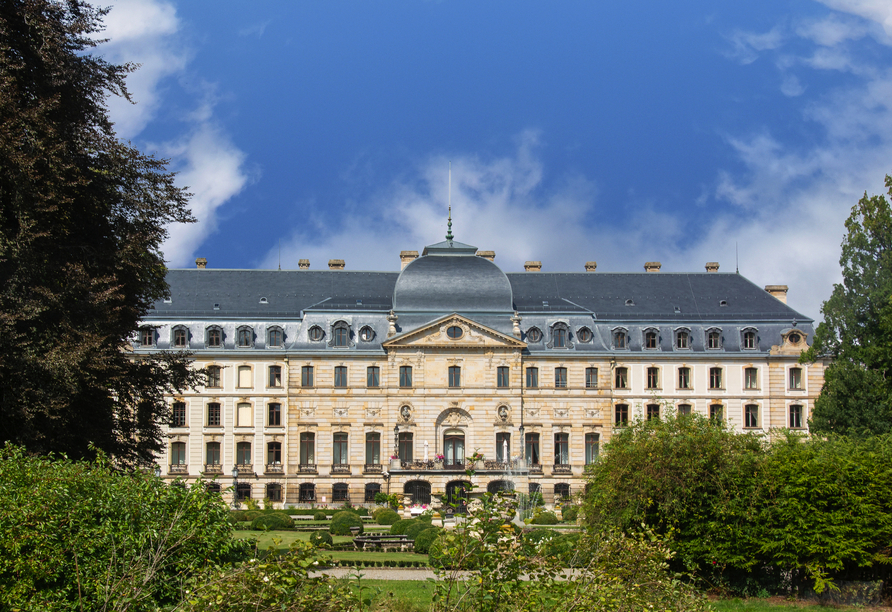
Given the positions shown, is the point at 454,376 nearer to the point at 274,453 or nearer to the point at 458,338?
the point at 458,338

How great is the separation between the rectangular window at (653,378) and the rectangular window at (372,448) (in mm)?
19542

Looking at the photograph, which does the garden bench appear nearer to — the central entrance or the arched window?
the arched window

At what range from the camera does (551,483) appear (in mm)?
62969

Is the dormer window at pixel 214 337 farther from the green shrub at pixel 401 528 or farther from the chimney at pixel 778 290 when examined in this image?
the chimney at pixel 778 290

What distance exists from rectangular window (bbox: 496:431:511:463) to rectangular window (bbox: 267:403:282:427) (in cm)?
1513

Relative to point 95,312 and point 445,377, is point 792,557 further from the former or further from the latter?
point 445,377

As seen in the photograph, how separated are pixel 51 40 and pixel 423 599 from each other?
55.8ft

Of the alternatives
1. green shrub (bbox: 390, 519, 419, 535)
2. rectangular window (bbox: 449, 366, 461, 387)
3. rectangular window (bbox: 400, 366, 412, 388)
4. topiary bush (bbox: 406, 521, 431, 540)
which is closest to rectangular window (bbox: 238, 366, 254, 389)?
rectangular window (bbox: 400, 366, 412, 388)

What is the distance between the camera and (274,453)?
62.9 meters

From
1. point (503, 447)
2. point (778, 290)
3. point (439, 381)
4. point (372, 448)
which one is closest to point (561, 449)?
point (503, 447)

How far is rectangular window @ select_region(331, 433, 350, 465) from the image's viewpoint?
62844mm

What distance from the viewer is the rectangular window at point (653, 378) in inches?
2557

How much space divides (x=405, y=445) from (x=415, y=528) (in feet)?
82.5

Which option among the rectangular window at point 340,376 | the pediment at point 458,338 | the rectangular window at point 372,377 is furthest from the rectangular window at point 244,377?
the pediment at point 458,338
